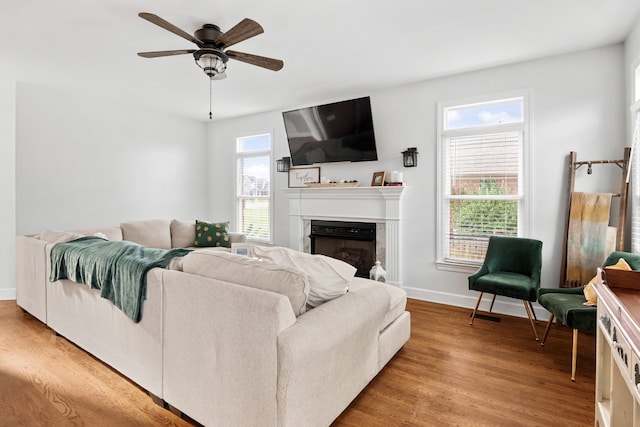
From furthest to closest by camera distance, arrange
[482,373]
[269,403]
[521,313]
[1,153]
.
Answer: [1,153] → [521,313] → [482,373] → [269,403]

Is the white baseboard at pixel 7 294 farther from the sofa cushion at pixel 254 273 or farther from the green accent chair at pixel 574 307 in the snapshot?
the green accent chair at pixel 574 307

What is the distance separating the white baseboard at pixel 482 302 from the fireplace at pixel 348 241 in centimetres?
70

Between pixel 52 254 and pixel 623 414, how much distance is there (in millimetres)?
3836

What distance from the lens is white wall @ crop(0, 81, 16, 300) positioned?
12.9ft

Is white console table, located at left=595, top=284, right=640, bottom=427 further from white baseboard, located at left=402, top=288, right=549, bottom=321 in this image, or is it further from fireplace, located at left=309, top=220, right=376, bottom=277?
fireplace, located at left=309, top=220, right=376, bottom=277

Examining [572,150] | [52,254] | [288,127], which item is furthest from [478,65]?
[52,254]

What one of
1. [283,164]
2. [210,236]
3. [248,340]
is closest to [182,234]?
[210,236]

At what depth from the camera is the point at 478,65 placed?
356 cm

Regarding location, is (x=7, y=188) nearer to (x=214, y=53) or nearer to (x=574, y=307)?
(x=214, y=53)

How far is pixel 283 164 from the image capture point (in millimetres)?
5246

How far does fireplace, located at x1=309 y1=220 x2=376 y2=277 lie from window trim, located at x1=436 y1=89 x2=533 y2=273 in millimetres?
849

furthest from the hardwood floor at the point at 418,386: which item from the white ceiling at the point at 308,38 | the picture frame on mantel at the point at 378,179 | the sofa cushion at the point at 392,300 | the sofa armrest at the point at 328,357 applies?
the white ceiling at the point at 308,38

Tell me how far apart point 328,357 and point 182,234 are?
4.08 metres

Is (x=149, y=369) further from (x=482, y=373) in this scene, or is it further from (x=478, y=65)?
(x=478, y=65)
